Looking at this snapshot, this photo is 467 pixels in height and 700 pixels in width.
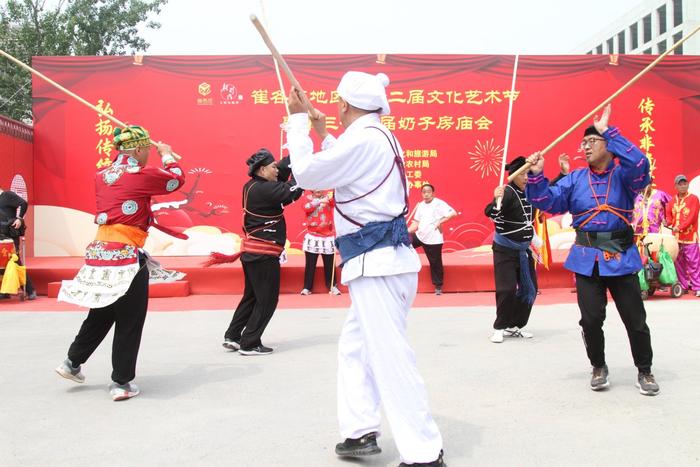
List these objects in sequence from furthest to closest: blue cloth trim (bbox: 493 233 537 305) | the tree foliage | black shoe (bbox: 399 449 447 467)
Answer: the tree foliage → blue cloth trim (bbox: 493 233 537 305) → black shoe (bbox: 399 449 447 467)

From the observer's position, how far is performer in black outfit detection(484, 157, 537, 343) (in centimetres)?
559

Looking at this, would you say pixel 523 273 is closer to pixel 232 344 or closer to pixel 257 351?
pixel 257 351

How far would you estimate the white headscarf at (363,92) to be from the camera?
2826mm

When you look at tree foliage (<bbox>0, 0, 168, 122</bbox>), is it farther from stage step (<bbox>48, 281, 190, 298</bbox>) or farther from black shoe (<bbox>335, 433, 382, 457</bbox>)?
black shoe (<bbox>335, 433, 382, 457</bbox>)

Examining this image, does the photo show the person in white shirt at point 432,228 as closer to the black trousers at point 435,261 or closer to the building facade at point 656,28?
the black trousers at point 435,261

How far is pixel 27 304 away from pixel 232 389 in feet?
18.0

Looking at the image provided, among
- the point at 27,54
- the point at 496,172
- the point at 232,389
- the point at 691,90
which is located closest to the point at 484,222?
the point at 496,172

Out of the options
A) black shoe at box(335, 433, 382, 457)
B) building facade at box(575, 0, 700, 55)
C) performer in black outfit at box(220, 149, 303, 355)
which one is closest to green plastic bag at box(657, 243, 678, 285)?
performer in black outfit at box(220, 149, 303, 355)

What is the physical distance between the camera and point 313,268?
9234 mm

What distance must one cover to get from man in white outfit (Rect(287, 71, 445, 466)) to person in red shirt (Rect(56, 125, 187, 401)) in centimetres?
A: 147

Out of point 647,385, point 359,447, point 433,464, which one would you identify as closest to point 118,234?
point 359,447

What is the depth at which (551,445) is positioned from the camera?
297cm

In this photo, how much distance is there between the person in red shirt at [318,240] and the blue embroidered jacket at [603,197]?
16.3ft

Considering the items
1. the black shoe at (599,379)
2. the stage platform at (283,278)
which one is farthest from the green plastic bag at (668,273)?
the black shoe at (599,379)
